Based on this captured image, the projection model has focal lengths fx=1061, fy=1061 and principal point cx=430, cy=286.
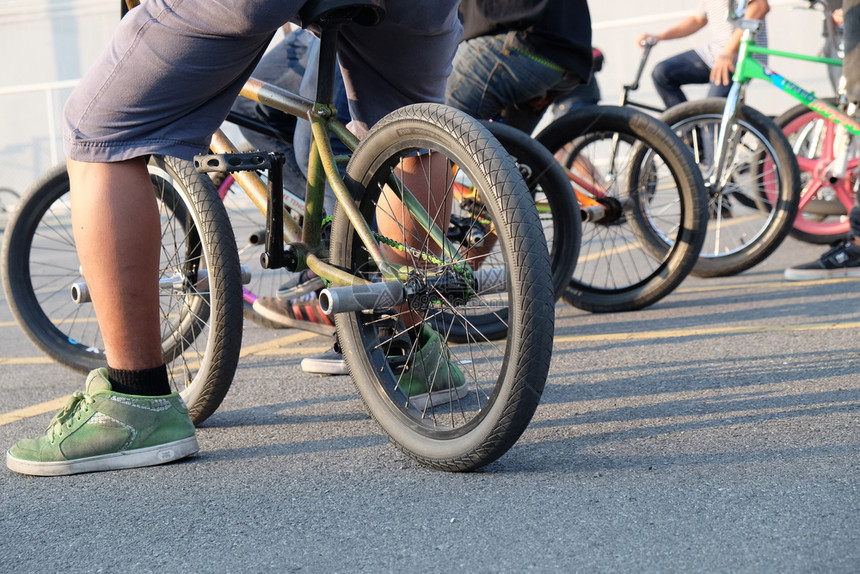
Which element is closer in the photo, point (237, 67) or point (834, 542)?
point (834, 542)

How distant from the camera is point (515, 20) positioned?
417 centimetres

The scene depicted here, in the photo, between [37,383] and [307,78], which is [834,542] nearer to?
[307,78]

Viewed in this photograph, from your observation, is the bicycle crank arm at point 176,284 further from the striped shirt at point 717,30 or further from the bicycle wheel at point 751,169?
the striped shirt at point 717,30

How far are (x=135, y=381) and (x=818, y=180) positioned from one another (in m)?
4.50

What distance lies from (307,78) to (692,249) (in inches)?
72.4

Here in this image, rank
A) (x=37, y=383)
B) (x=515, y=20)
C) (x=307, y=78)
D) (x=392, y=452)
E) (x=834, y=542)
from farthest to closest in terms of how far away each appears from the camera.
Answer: (x=515, y=20) → (x=37, y=383) → (x=307, y=78) → (x=392, y=452) → (x=834, y=542)

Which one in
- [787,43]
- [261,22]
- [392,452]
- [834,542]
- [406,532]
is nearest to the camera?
[834,542]

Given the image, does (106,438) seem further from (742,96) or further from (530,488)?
(742,96)

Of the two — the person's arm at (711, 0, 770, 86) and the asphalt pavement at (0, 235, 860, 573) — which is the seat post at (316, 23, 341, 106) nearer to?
the asphalt pavement at (0, 235, 860, 573)

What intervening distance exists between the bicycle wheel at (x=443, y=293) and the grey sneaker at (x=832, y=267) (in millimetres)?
2787

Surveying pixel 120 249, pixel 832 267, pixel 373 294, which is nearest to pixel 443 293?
pixel 373 294

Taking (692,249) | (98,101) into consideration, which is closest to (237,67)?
(98,101)

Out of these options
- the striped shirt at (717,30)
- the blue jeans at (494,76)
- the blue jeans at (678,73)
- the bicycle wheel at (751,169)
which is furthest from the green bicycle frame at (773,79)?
the blue jeans at (494,76)

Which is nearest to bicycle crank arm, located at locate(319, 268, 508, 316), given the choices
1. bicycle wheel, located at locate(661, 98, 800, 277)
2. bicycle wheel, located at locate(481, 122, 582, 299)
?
bicycle wheel, located at locate(481, 122, 582, 299)
